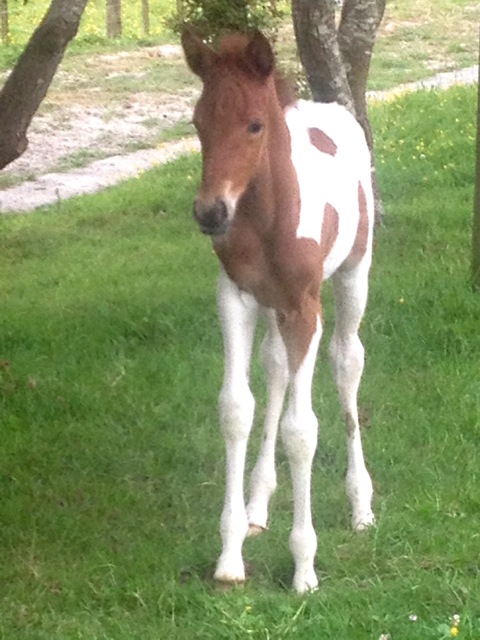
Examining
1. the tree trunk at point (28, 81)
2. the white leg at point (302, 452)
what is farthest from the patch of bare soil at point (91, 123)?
the white leg at point (302, 452)

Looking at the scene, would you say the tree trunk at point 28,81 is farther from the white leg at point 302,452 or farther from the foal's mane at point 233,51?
the white leg at point 302,452

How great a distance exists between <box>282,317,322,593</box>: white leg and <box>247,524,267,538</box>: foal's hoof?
426 millimetres

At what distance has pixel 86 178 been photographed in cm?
1241

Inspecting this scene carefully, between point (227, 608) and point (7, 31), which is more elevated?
point (227, 608)

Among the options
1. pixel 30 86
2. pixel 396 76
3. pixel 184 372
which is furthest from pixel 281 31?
pixel 184 372

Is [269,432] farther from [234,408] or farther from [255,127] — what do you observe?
[255,127]

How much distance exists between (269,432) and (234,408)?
0.60 meters

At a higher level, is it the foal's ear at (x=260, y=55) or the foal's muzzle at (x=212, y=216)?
the foal's ear at (x=260, y=55)

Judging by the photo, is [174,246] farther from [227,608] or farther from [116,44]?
[116,44]

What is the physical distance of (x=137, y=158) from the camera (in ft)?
43.4

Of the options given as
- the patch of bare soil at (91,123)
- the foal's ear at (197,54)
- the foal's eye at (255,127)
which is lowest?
the patch of bare soil at (91,123)

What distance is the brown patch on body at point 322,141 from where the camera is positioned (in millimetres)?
4322

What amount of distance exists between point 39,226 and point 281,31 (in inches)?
466

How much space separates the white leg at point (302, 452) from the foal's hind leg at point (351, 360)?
570 mm
